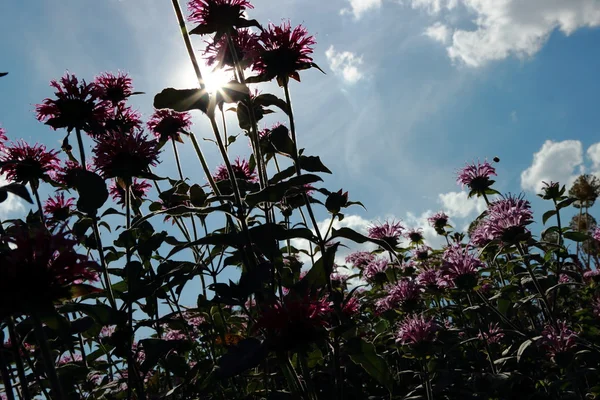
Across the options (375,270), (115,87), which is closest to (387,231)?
(375,270)

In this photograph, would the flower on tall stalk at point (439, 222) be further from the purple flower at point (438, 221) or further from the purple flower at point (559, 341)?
the purple flower at point (559, 341)

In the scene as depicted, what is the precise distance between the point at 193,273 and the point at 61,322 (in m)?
0.64

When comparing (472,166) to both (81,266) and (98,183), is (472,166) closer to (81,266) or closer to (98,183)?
(98,183)

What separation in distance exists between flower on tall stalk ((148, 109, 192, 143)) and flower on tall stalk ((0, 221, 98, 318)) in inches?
45.6

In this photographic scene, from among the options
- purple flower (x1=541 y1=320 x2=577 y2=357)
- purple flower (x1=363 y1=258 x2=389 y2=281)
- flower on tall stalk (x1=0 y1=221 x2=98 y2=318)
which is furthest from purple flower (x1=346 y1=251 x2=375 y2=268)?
flower on tall stalk (x1=0 y1=221 x2=98 y2=318)

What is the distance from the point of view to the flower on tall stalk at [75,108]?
246 cm

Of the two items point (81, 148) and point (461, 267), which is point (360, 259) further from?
point (81, 148)

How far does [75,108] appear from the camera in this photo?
2455 millimetres

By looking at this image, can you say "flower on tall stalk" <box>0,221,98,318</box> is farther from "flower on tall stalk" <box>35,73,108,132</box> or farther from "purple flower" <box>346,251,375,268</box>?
"purple flower" <box>346,251,375,268</box>

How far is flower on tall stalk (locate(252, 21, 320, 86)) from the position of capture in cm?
213

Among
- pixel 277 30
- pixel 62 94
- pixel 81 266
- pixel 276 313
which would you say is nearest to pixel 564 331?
pixel 276 313

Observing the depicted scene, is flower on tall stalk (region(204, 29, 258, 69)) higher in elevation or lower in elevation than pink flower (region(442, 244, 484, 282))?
higher

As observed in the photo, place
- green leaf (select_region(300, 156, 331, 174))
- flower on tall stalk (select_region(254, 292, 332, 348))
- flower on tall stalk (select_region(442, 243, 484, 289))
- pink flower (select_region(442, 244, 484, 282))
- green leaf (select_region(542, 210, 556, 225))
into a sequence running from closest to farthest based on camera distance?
flower on tall stalk (select_region(254, 292, 332, 348)) < green leaf (select_region(300, 156, 331, 174)) < flower on tall stalk (select_region(442, 243, 484, 289)) < pink flower (select_region(442, 244, 484, 282)) < green leaf (select_region(542, 210, 556, 225))

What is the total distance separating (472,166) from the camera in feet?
14.9
